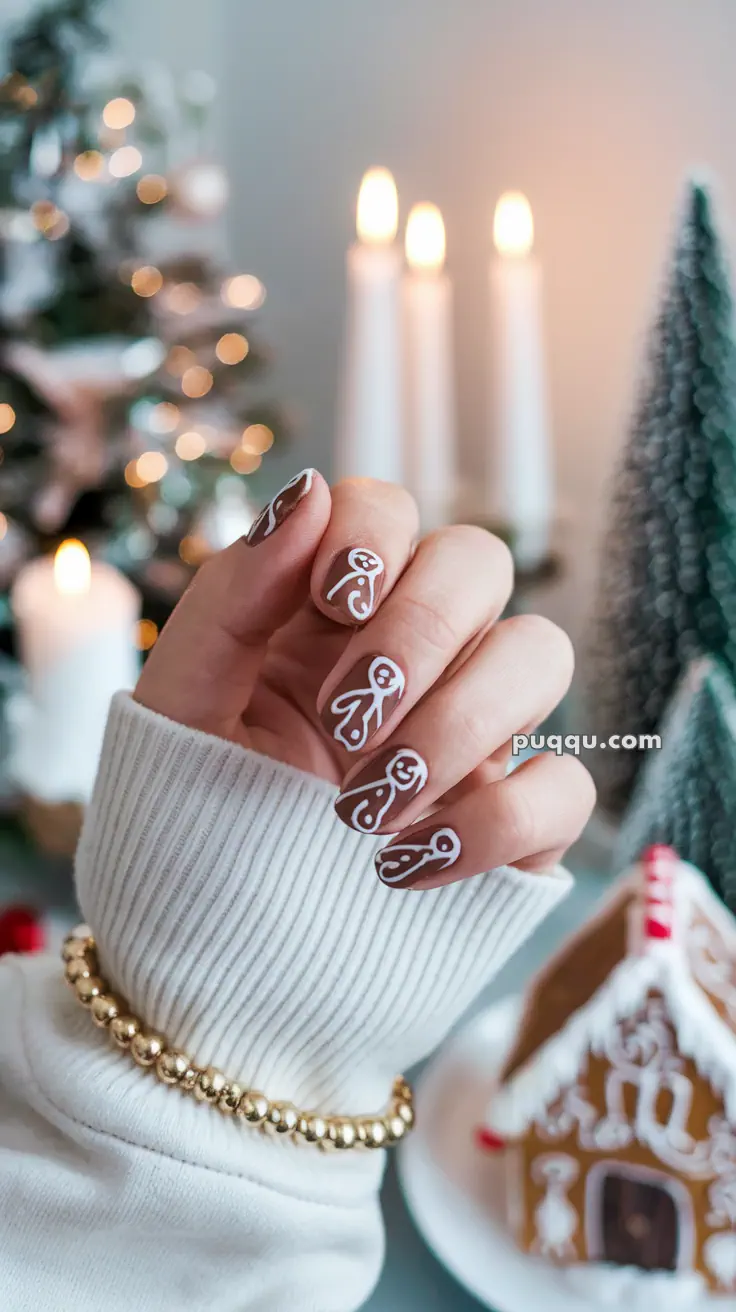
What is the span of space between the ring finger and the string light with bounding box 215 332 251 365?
2.19ft

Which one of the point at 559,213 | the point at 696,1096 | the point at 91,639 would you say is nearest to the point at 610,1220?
the point at 696,1096

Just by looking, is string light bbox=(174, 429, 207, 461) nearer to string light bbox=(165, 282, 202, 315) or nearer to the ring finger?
string light bbox=(165, 282, 202, 315)

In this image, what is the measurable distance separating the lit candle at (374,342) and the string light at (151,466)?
0.45ft

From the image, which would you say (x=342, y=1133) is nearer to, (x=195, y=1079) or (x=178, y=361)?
(x=195, y=1079)

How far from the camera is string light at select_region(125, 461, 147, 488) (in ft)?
2.79

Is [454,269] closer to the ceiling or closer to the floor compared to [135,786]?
closer to the ceiling

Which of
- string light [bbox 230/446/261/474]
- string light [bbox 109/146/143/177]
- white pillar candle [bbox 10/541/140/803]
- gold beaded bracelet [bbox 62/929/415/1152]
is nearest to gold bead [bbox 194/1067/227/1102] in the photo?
gold beaded bracelet [bbox 62/929/415/1152]

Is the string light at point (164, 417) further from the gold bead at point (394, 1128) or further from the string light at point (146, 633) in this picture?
the gold bead at point (394, 1128)

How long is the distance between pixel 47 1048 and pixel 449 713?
6.9 inches

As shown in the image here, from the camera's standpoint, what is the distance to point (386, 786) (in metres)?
0.29

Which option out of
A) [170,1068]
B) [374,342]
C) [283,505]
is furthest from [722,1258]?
[374,342]

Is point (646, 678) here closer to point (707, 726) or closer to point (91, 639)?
point (707, 726)

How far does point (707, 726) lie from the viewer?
0.52 m

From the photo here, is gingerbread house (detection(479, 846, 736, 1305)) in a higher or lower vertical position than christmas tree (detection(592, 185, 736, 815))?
lower
